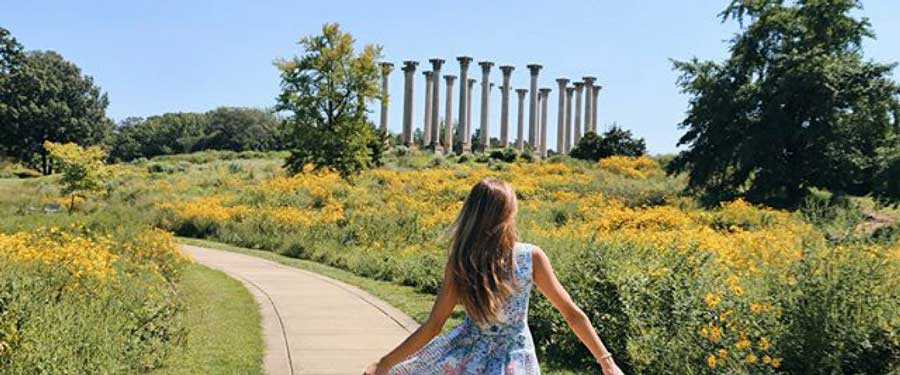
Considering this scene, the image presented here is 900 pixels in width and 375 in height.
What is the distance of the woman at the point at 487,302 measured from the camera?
3.38 meters

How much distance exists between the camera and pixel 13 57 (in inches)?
2601

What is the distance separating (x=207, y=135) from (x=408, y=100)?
38415 millimetres

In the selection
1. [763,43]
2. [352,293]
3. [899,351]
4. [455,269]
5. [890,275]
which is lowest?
[352,293]

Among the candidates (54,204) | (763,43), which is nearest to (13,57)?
(54,204)

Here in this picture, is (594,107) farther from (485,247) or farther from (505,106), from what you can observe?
(485,247)

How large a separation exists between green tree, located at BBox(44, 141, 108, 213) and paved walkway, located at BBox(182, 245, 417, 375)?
13.0m

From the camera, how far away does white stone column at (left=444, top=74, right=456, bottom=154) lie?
6575cm

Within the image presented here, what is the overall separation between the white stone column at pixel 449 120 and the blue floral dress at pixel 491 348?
6033cm

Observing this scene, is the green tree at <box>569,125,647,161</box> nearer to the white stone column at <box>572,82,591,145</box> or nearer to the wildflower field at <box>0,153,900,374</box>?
the white stone column at <box>572,82,591,145</box>

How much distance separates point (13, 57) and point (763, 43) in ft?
195

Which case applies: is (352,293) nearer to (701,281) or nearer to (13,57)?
(701,281)

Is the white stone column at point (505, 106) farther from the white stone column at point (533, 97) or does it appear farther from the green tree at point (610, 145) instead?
the green tree at point (610, 145)

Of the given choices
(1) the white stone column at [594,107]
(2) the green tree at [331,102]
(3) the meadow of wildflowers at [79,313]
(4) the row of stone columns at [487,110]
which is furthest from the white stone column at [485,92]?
(3) the meadow of wildflowers at [79,313]

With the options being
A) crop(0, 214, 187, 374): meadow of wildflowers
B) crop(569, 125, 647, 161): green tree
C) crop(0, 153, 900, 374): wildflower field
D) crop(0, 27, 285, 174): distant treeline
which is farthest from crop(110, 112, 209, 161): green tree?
crop(0, 214, 187, 374): meadow of wildflowers
